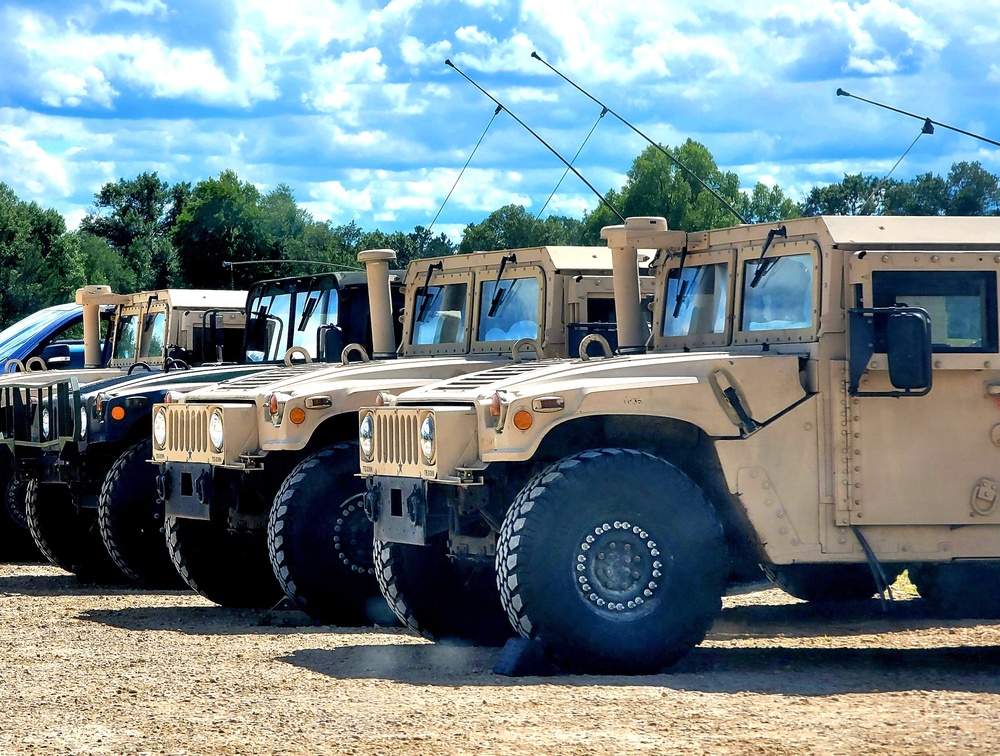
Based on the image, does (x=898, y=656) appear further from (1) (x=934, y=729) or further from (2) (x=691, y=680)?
(1) (x=934, y=729)

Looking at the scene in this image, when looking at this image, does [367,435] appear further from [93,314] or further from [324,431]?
[93,314]

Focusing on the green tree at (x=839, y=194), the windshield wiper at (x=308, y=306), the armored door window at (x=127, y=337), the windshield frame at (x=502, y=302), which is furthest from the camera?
the green tree at (x=839, y=194)

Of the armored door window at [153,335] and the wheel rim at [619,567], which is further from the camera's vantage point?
the armored door window at [153,335]

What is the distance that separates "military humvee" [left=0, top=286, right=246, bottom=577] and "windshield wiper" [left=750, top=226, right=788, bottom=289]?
5.01 metres

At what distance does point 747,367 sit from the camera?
7.53 meters

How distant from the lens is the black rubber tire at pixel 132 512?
11008 mm

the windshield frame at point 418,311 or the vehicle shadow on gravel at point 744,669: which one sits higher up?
the windshield frame at point 418,311

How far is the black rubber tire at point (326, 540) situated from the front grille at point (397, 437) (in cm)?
129

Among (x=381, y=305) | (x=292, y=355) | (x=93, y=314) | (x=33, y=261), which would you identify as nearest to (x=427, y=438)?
(x=381, y=305)

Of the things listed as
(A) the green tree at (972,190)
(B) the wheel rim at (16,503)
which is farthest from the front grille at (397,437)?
(A) the green tree at (972,190)

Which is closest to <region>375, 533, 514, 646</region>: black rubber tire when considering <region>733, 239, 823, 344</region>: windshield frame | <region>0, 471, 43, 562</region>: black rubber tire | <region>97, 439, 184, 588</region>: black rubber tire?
<region>733, 239, 823, 344</region>: windshield frame

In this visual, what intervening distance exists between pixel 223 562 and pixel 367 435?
2.59m

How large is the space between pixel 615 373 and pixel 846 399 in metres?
1.04

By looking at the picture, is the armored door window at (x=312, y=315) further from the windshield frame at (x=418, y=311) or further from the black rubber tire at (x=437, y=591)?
the black rubber tire at (x=437, y=591)
